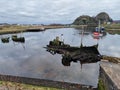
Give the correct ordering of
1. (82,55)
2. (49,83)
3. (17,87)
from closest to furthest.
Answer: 1. (17,87)
2. (49,83)
3. (82,55)

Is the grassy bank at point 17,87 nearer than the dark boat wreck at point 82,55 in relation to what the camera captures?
Yes

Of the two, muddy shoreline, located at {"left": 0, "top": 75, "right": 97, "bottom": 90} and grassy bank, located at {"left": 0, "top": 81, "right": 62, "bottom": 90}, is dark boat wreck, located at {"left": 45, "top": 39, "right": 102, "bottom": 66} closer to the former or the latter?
muddy shoreline, located at {"left": 0, "top": 75, "right": 97, "bottom": 90}

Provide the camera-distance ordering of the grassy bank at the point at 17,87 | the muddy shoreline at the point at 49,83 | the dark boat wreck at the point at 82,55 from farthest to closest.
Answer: the dark boat wreck at the point at 82,55 < the grassy bank at the point at 17,87 < the muddy shoreline at the point at 49,83

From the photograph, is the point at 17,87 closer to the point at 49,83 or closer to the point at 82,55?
the point at 49,83

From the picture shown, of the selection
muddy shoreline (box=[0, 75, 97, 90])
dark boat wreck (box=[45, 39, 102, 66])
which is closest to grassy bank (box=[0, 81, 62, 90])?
muddy shoreline (box=[0, 75, 97, 90])

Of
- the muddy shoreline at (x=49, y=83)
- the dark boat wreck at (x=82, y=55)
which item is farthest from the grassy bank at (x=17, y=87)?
the dark boat wreck at (x=82, y=55)

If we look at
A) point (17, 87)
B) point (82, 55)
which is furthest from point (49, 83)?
point (82, 55)

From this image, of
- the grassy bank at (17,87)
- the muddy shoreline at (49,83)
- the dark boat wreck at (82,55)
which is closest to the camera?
the muddy shoreline at (49,83)

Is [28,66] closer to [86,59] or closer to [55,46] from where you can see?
[86,59]

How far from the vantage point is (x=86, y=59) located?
3684 cm

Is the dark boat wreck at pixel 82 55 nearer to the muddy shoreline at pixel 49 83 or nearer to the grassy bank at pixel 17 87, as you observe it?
the muddy shoreline at pixel 49 83

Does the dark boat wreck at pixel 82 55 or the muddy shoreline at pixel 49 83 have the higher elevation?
the muddy shoreline at pixel 49 83

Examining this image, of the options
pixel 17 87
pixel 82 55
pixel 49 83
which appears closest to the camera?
pixel 17 87

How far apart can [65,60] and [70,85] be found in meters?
20.1
